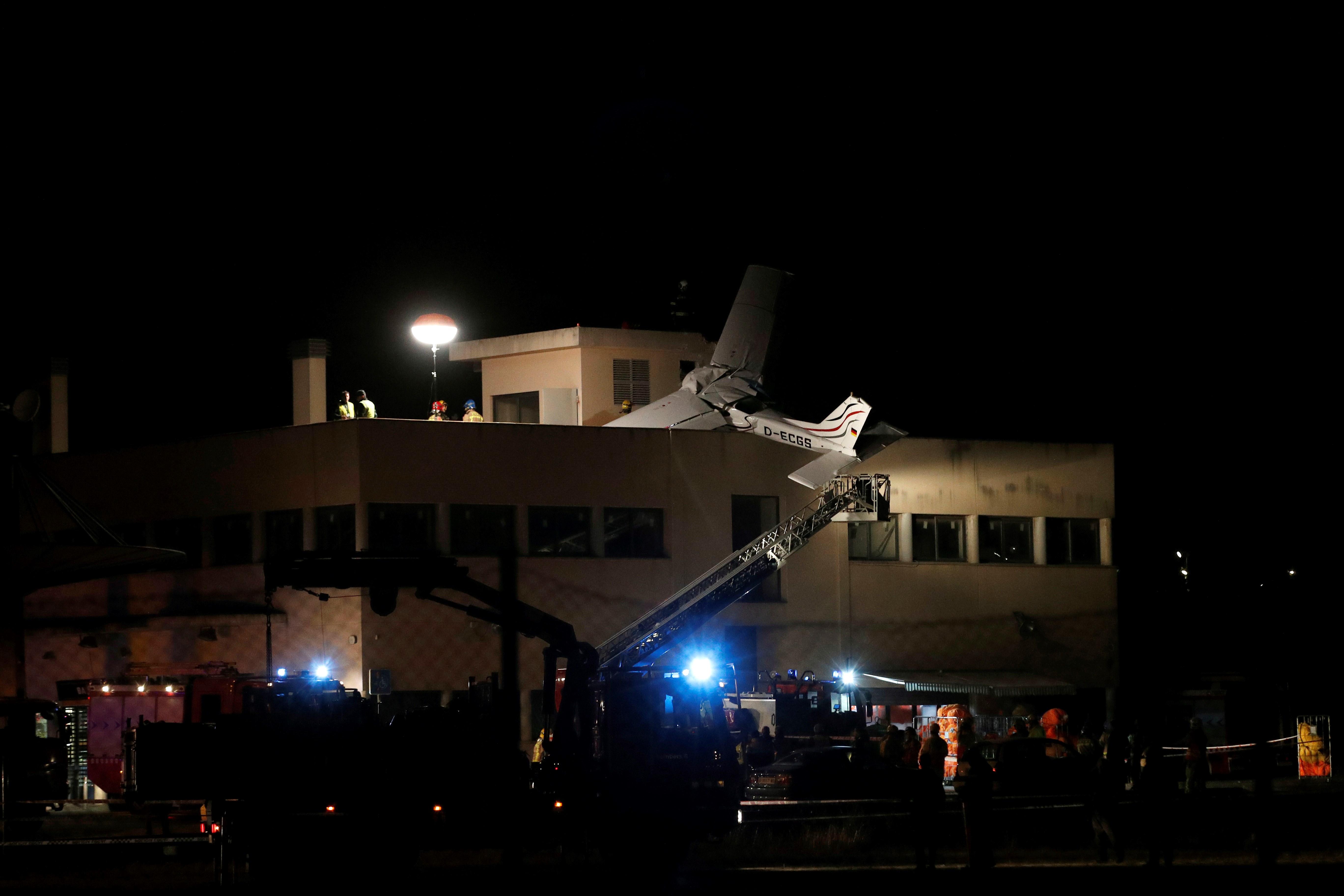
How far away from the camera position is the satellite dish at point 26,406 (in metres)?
31.5

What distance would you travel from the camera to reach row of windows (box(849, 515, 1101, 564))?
4262cm

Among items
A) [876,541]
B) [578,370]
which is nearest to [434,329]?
[578,370]

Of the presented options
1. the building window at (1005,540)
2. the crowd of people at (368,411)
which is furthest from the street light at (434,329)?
the building window at (1005,540)

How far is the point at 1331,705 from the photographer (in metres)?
50.6

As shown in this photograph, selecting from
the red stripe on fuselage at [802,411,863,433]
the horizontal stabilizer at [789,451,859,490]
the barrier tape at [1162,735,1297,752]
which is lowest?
the barrier tape at [1162,735,1297,752]

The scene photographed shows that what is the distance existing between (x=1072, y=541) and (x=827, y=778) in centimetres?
2084

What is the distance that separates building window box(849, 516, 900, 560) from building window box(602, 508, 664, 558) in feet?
17.8

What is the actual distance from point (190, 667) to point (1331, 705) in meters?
34.5

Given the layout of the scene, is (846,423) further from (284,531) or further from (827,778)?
(827,778)

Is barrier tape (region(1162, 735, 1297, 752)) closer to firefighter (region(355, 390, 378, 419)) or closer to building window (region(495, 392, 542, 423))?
building window (region(495, 392, 542, 423))

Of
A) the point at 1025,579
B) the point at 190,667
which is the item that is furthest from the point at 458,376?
the point at 190,667

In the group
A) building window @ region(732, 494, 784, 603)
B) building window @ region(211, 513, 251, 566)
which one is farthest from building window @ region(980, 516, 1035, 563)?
building window @ region(211, 513, 251, 566)

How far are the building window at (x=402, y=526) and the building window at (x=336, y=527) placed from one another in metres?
0.46

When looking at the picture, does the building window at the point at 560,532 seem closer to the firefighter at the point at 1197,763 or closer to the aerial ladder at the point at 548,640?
the firefighter at the point at 1197,763
